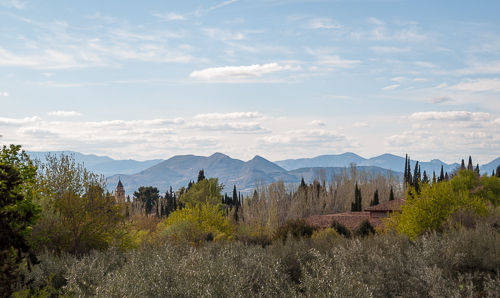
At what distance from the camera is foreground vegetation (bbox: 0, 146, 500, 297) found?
27.5 feet

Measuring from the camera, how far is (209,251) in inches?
509

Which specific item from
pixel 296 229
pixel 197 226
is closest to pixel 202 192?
pixel 197 226

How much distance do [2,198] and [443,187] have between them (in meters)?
22.0

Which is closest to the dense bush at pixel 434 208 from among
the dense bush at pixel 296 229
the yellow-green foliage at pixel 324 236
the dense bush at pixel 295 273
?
the yellow-green foliage at pixel 324 236

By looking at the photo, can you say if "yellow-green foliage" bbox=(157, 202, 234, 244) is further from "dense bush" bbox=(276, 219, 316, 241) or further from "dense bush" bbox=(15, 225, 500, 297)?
"dense bush" bbox=(15, 225, 500, 297)

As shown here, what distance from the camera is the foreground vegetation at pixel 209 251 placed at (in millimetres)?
8391

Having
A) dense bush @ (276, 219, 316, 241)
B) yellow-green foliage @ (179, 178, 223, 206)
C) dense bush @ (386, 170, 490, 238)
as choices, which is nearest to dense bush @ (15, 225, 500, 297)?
dense bush @ (386, 170, 490, 238)

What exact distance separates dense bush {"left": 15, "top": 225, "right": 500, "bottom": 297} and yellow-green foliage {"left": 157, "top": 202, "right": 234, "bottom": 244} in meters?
10.3

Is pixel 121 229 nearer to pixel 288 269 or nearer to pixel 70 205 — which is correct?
pixel 70 205

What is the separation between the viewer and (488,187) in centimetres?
4884

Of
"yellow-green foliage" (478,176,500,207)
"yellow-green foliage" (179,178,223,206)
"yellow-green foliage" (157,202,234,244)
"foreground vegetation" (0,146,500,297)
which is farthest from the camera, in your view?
"yellow-green foliage" (179,178,223,206)

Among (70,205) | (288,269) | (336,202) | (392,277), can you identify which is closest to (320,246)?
(288,269)

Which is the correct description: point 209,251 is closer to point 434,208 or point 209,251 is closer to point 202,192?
point 434,208

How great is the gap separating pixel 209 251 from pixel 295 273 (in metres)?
2.56
